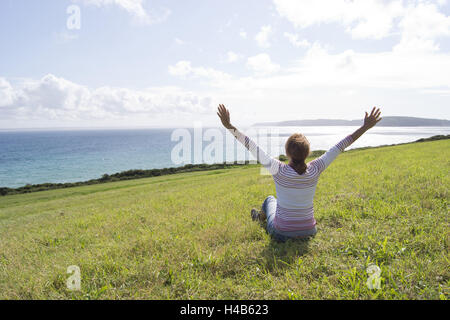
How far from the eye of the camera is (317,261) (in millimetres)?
3518

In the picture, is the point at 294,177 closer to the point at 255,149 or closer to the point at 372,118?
the point at 255,149

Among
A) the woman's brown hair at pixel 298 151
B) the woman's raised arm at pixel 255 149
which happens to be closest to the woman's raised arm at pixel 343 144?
the woman's brown hair at pixel 298 151

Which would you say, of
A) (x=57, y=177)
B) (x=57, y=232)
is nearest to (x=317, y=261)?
(x=57, y=232)

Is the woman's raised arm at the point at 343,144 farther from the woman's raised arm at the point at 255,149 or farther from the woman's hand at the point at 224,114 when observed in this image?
the woman's hand at the point at 224,114

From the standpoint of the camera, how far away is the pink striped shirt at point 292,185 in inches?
153

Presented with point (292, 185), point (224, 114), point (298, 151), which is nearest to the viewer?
point (298, 151)

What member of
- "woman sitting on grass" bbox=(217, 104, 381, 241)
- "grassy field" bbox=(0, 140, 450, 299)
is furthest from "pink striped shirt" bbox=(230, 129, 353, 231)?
"grassy field" bbox=(0, 140, 450, 299)

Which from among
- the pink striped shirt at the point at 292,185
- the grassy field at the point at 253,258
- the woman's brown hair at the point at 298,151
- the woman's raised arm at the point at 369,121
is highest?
the woman's raised arm at the point at 369,121

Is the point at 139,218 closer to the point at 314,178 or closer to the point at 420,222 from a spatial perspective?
the point at 314,178

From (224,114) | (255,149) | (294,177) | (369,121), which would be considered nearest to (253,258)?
(294,177)

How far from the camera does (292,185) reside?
154 inches

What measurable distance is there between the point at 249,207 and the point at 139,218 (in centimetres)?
331

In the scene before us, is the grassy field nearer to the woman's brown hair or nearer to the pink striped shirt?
the pink striped shirt

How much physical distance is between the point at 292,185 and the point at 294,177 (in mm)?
153
